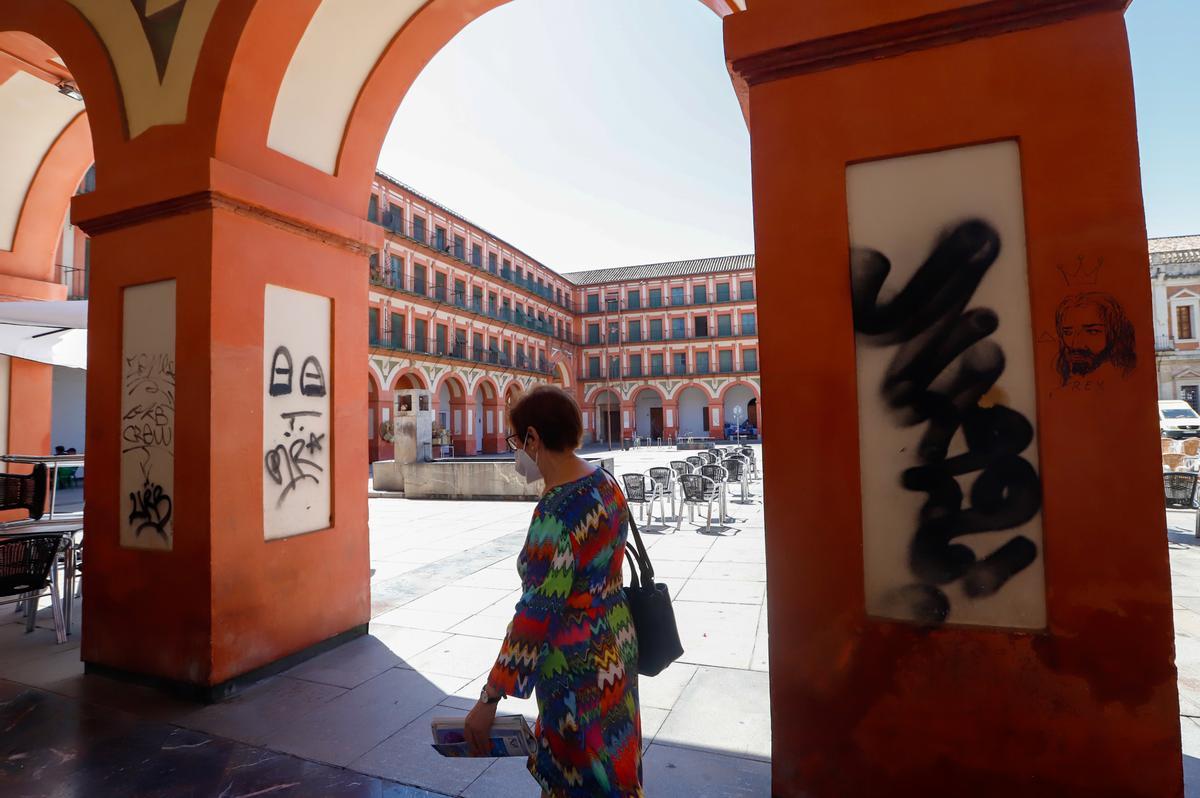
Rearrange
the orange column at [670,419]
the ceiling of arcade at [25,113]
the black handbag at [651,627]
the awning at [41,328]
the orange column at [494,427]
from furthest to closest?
the orange column at [670,419]
the orange column at [494,427]
the awning at [41,328]
the ceiling of arcade at [25,113]
the black handbag at [651,627]

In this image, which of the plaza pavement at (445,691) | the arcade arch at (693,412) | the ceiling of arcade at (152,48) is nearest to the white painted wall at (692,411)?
the arcade arch at (693,412)

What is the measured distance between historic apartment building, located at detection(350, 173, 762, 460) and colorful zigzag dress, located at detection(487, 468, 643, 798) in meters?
24.4

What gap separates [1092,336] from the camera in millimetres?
2018

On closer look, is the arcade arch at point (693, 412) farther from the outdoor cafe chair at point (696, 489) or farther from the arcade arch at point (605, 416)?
the outdoor cafe chair at point (696, 489)

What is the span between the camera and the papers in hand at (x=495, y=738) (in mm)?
1591

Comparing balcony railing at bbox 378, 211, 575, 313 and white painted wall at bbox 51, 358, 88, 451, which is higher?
balcony railing at bbox 378, 211, 575, 313

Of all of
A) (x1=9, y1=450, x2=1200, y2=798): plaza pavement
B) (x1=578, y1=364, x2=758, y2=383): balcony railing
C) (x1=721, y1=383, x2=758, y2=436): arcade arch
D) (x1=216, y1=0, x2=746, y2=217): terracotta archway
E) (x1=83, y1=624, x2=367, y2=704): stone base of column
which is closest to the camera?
(x1=9, y1=450, x2=1200, y2=798): plaza pavement

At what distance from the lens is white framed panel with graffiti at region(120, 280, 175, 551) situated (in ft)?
12.1

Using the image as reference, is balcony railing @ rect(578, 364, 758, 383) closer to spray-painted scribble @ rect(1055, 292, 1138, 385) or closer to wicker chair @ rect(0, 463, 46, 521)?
wicker chair @ rect(0, 463, 46, 521)

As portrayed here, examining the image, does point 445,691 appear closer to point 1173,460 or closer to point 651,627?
point 651,627

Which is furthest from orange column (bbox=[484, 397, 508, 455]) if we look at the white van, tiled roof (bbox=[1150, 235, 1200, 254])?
tiled roof (bbox=[1150, 235, 1200, 254])

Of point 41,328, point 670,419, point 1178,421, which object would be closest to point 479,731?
point 41,328

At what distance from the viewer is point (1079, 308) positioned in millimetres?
2029

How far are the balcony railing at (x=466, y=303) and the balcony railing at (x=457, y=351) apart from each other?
1811 millimetres
